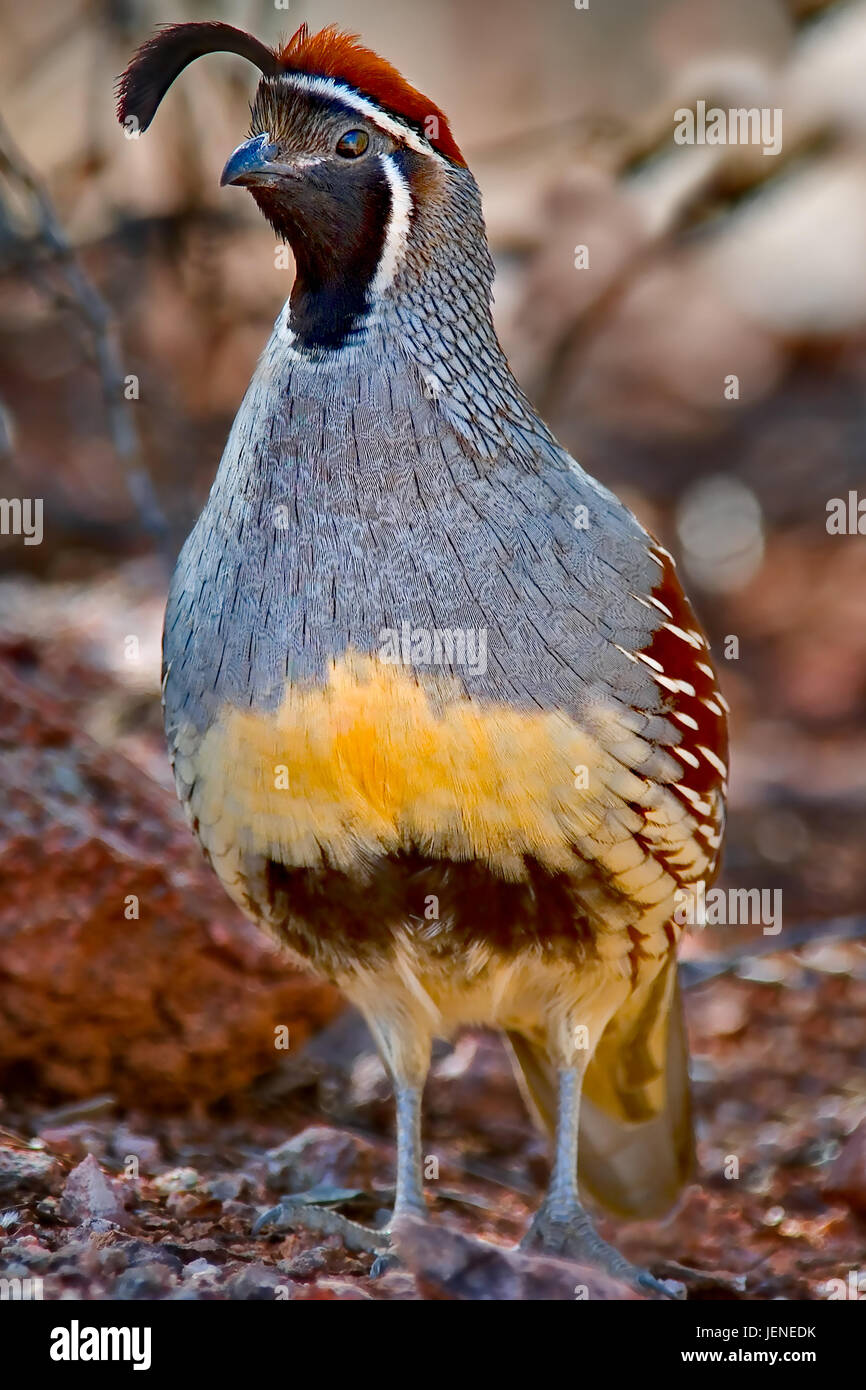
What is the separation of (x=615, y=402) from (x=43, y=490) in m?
3.38

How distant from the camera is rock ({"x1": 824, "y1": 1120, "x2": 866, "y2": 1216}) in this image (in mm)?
3902

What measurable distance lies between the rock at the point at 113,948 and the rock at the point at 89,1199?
28.1 inches

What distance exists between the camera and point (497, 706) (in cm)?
309

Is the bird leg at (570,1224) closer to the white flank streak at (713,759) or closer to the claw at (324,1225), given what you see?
the claw at (324,1225)

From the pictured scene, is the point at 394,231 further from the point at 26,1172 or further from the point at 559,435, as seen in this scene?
the point at 559,435

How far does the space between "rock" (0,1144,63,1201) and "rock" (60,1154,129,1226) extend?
72mm

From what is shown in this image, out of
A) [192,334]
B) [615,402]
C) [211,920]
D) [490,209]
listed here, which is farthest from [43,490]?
[211,920]

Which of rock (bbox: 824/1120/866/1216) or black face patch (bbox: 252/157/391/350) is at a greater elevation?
black face patch (bbox: 252/157/391/350)

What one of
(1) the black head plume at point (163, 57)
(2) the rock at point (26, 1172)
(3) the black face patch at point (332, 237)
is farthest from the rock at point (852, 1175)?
(1) the black head plume at point (163, 57)

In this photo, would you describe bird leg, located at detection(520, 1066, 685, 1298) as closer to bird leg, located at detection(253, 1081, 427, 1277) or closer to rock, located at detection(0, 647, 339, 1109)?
bird leg, located at detection(253, 1081, 427, 1277)

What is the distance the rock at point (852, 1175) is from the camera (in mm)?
3902

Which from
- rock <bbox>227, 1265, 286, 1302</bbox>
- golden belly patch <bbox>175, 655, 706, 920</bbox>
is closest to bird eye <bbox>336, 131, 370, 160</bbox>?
golden belly patch <bbox>175, 655, 706, 920</bbox>

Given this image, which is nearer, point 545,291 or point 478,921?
point 478,921

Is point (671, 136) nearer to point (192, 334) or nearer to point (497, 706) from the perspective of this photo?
point (192, 334)
